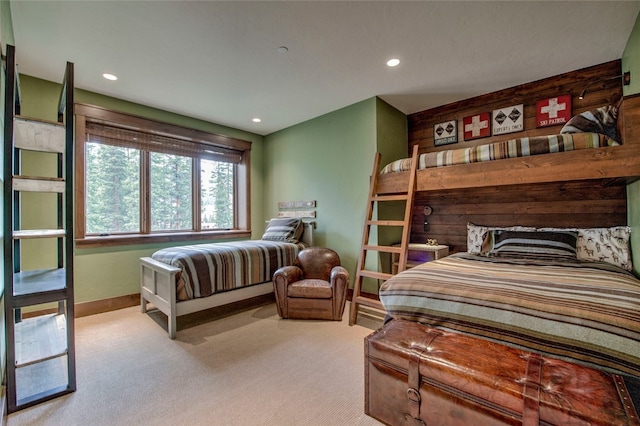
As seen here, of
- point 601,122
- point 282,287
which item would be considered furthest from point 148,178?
point 601,122

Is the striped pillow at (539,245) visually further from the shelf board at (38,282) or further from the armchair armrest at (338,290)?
the shelf board at (38,282)

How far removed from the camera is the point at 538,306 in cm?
141

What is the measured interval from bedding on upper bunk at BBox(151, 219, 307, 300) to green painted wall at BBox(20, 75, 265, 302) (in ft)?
1.96

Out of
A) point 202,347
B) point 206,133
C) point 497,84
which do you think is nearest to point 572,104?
point 497,84

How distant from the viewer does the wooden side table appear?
3.13 m

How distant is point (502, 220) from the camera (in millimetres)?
3088

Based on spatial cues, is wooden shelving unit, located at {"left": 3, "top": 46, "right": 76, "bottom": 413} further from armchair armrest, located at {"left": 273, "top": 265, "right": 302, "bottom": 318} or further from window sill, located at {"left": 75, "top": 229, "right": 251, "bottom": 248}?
armchair armrest, located at {"left": 273, "top": 265, "right": 302, "bottom": 318}

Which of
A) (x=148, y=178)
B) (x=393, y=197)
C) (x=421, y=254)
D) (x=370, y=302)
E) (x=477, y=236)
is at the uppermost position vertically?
(x=148, y=178)

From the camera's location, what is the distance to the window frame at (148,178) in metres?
3.05

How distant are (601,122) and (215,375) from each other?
3434 millimetres

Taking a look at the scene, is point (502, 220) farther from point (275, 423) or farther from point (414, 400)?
point (275, 423)

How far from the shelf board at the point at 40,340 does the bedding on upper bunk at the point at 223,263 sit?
0.84m

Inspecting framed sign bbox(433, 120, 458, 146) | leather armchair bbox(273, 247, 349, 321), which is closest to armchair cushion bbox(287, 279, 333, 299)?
leather armchair bbox(273, 247, 349, 321)

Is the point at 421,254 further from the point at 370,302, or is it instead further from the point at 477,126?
the point at 477,126
